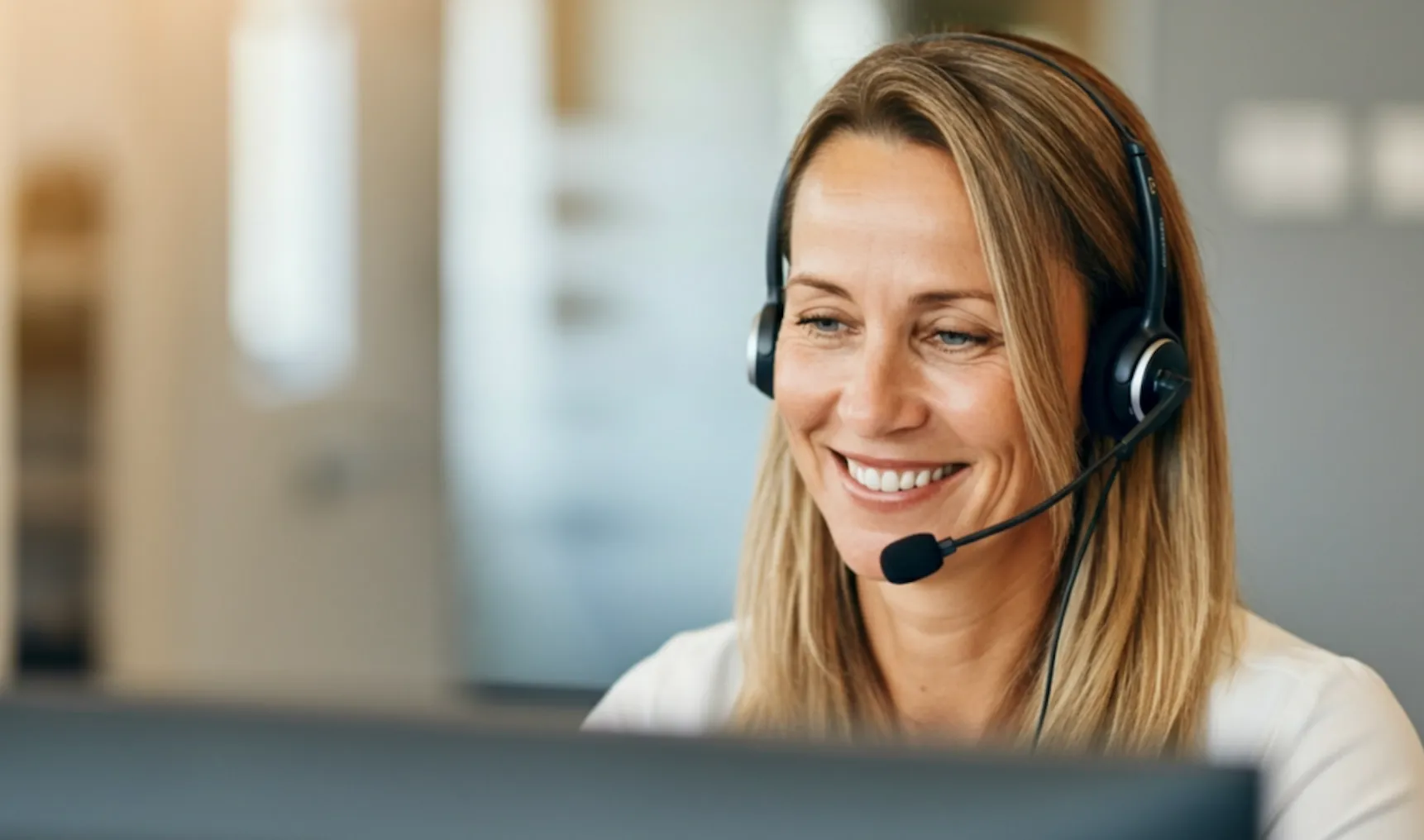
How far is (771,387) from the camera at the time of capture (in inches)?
46.5

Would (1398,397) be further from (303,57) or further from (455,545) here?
(303,57)

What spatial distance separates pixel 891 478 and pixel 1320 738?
0.33 meters

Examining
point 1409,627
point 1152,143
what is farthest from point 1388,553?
point 1152,143

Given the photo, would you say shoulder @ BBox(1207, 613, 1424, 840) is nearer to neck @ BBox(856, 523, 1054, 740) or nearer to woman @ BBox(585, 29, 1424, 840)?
woman @ BBox(585, 29, 1424, 840)

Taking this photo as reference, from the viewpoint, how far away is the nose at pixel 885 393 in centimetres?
105

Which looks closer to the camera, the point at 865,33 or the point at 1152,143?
the point at 1152,143

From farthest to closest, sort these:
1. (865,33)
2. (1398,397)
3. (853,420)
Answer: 1. (865,33)
2. (1398,397)
3. (853,420)

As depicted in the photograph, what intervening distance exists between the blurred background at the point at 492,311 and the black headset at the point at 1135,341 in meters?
1.38

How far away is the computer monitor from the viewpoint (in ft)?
1.19

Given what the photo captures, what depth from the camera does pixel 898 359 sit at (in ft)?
3.46

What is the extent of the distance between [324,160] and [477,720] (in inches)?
115

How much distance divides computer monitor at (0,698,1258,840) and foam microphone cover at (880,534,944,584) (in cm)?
54

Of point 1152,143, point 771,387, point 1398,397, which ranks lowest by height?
point 1398,397

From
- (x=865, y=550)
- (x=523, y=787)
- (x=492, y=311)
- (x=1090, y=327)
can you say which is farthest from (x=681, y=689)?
(x=492, y=311)
